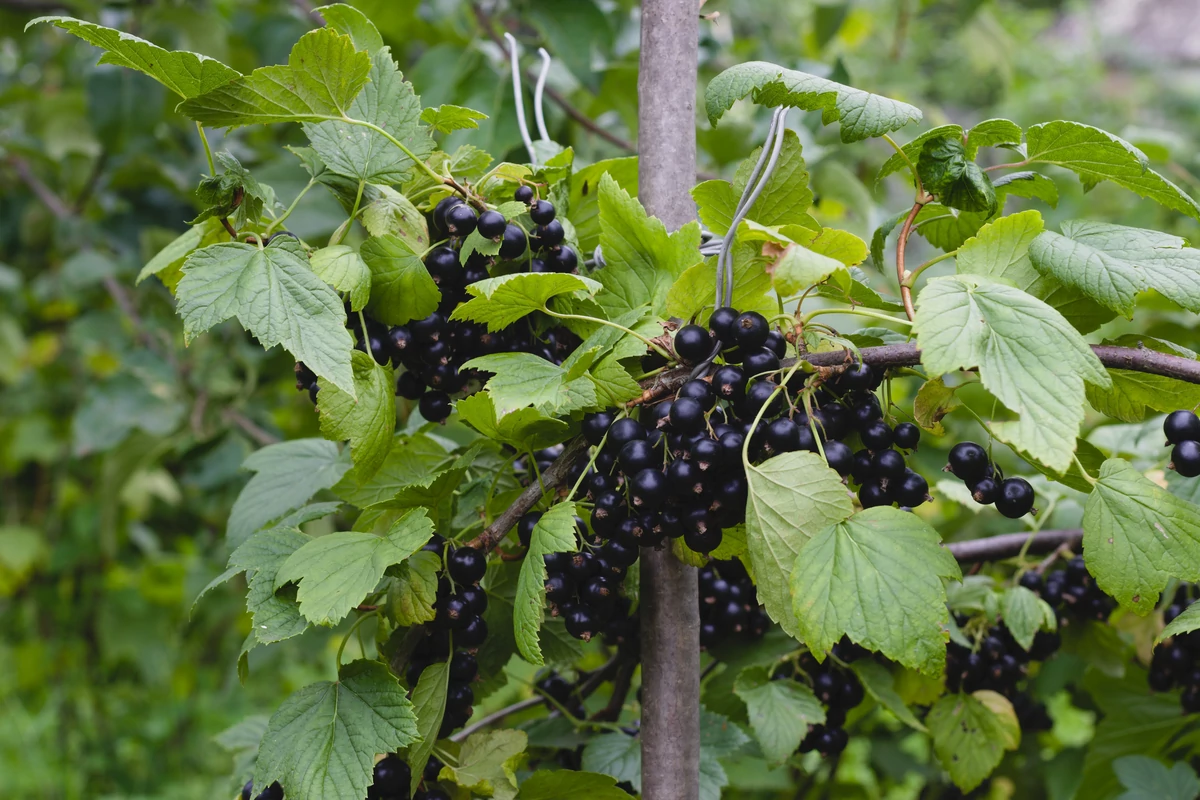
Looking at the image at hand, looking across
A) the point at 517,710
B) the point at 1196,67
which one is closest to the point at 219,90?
the point at 517,710

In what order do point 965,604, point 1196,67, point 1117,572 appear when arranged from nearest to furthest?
point 1117,572
point 965,604
point 1196,67

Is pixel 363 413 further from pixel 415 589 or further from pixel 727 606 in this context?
pixel 727 606

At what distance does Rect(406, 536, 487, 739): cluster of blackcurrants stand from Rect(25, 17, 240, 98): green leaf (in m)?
0.40

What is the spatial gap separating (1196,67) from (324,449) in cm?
1132

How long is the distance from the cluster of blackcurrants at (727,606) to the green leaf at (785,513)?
0.92ft

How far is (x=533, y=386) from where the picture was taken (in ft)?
2.16

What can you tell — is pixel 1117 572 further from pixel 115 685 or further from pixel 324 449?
pixel 115 685

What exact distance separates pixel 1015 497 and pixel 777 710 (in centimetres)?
35

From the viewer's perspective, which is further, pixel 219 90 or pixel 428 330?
pixel 428 330

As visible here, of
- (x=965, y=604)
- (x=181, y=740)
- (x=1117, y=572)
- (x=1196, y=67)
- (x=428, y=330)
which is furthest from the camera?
(x=1196, y=67)

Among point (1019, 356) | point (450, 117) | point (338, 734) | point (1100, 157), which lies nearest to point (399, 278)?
point (450, 117)

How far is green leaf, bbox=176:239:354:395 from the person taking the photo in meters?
0.65

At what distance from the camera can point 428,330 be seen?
0.76m

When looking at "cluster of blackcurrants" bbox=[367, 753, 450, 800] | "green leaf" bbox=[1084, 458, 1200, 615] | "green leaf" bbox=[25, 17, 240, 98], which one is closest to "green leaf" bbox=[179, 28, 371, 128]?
"green leaf" bbox=[25, 17, 240, 98]
